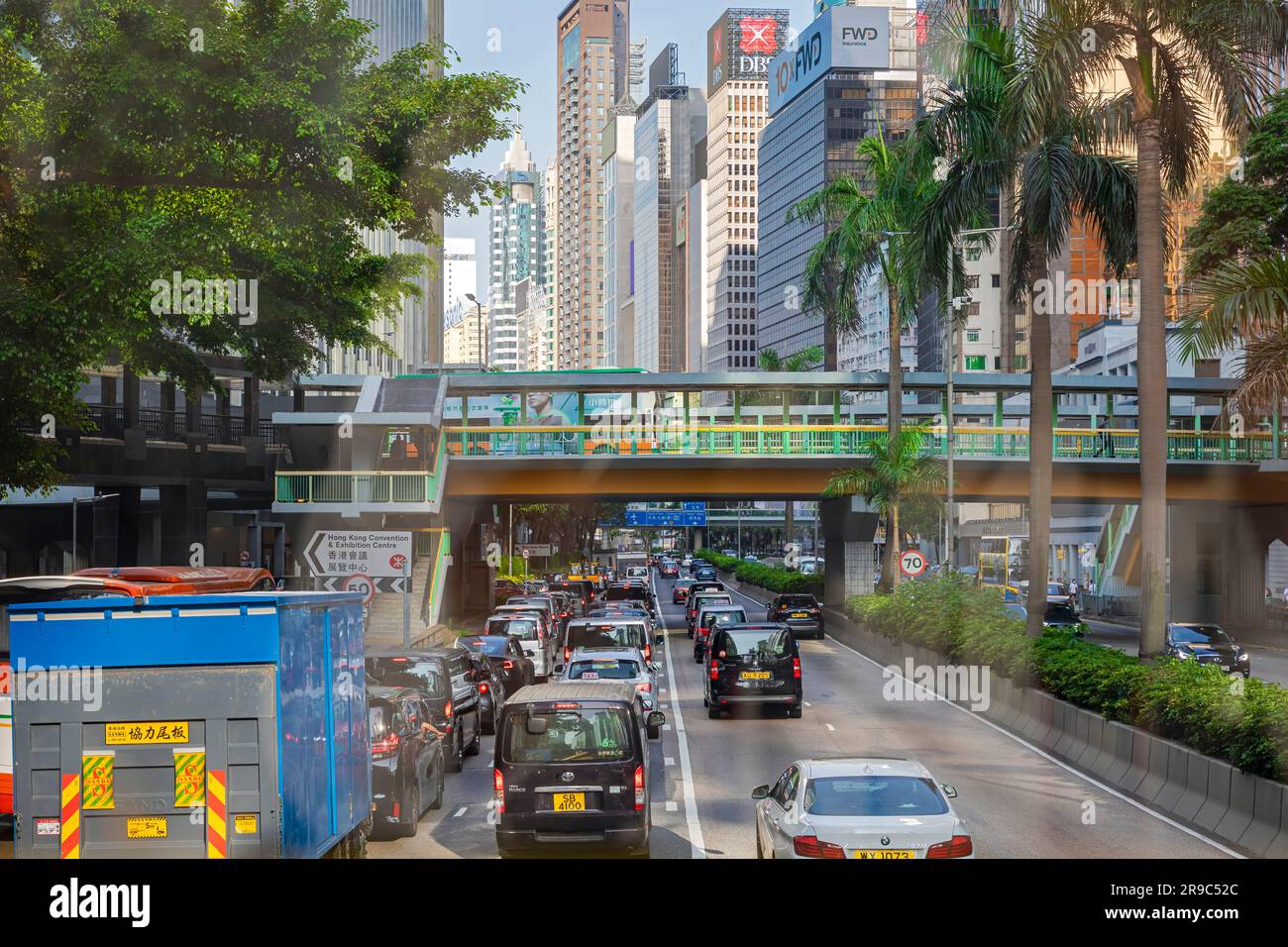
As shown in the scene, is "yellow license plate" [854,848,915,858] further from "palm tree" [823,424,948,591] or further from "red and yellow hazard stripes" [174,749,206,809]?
"palm tree" [823,424,948,591]

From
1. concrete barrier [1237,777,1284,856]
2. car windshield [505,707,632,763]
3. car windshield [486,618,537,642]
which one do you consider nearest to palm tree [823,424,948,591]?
car windshield [486,618,537,642]

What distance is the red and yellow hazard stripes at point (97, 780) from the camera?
1004 centimetres

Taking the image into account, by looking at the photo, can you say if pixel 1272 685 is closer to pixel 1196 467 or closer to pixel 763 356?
pixel 1196 467

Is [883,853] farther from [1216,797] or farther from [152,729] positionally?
[1216,797]

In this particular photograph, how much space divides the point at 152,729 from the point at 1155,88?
65.3ft

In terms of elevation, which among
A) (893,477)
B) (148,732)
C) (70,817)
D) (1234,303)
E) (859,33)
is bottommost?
(70,817)

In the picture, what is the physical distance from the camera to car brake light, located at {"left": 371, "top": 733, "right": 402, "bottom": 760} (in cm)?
1513

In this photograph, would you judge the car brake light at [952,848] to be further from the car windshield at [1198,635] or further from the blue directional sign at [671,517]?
the blue directional sign at [671,517]

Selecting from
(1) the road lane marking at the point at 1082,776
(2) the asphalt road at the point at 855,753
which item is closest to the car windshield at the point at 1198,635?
(1) the road lane marking at the point at 1082,776

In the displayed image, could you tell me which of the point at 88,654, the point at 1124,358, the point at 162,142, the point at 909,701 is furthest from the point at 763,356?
the point at 88,654

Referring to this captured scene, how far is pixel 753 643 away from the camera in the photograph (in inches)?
1075

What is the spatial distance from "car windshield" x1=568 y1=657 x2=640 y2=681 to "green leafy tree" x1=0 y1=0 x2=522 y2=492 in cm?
833

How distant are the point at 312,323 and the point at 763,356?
208 feet
